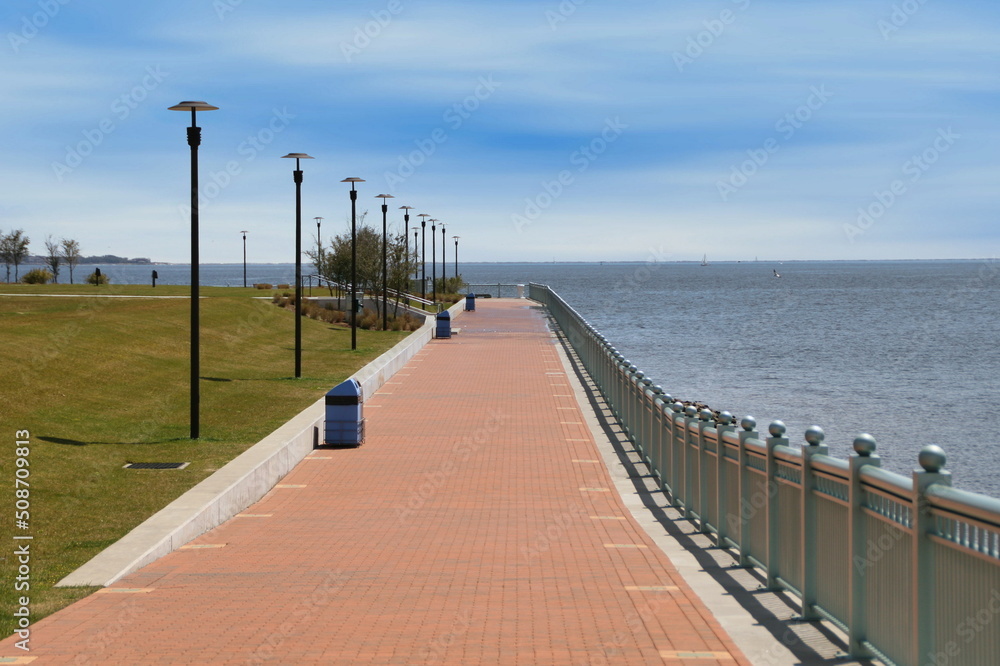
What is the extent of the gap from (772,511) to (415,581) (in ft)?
9.12

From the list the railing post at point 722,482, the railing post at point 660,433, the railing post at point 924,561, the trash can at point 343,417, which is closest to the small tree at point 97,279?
the trash can at point 343,417

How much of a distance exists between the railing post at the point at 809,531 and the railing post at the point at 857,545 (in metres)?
0.74

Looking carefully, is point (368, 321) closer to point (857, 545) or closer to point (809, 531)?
point (809, 531)

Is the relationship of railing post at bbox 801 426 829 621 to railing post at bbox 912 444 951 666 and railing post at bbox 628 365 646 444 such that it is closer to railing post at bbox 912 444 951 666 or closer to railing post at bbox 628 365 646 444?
railing post at bbox 912 444 951 666

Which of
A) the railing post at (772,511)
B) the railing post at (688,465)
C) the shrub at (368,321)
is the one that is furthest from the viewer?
the shrub at (368,321)

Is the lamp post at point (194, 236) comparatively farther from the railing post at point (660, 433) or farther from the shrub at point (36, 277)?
the shrub at point (36, 277)

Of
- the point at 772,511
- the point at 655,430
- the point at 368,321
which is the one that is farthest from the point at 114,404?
the point at 368,321

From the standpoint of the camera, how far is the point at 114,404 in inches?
768

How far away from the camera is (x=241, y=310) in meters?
42.1

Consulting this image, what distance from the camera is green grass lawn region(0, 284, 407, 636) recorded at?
10.7m

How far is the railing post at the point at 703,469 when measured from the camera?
34.7 feet

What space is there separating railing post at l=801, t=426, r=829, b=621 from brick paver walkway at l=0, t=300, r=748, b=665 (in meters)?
0.64

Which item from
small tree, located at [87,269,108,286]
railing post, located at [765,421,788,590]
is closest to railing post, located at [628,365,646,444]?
railing post, located at [765,421,788,590]

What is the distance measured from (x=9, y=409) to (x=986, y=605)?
15407 millimetres
